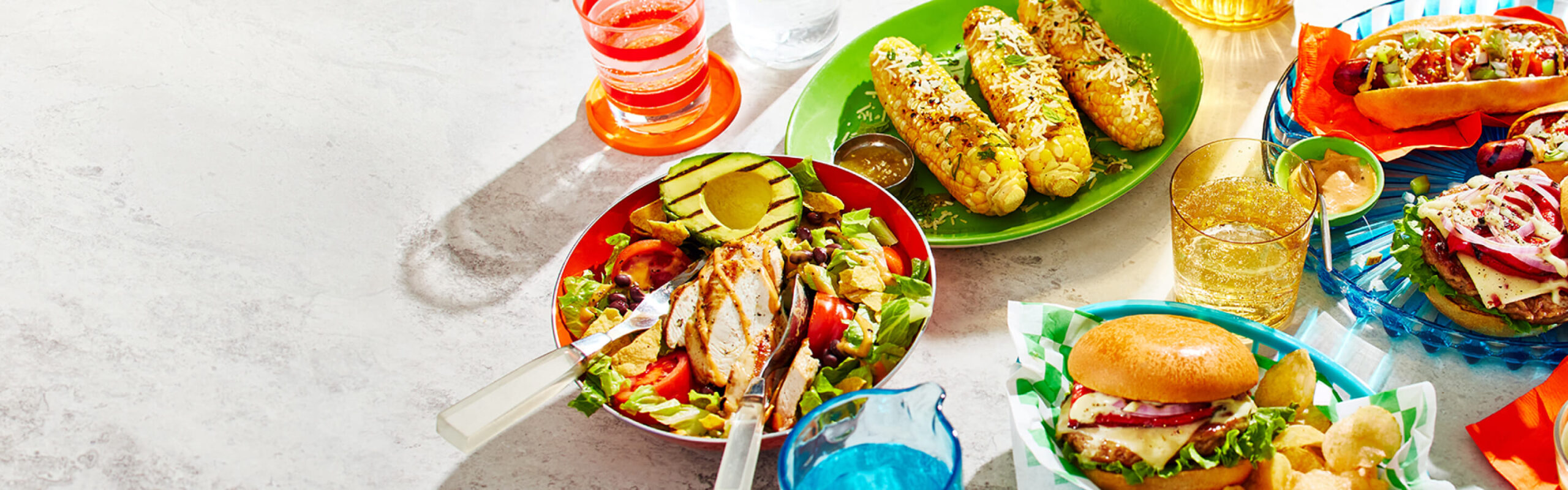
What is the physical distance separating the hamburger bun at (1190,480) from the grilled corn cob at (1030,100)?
827 mm

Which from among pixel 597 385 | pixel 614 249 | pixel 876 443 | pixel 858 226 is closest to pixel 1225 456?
pixel 876 443

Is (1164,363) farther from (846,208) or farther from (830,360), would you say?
(846,208)

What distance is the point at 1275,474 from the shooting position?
5.23 ft

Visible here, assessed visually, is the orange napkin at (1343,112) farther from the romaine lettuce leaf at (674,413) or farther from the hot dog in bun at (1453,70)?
the romaine lettuce leaf at (674,413)

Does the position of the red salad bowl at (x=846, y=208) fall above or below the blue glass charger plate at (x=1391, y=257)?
below

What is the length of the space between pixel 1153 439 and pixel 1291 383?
28 cm

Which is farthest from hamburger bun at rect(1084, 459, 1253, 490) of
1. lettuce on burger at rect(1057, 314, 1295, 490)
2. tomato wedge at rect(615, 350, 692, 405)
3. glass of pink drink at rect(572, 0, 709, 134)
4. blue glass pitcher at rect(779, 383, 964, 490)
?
glass of pink drink at rect(572, 0, 709, 134)

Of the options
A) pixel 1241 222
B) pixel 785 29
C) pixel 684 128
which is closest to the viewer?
pixel 1241 222

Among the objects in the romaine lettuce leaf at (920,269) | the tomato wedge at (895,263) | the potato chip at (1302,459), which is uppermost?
the potato chip at (1302,459)

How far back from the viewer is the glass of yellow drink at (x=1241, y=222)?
1.91 metres

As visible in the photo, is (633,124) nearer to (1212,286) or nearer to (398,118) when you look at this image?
(398,118)

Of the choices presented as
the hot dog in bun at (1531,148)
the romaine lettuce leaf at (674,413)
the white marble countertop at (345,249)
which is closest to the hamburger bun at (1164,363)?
the white marble countertop at (345,249)

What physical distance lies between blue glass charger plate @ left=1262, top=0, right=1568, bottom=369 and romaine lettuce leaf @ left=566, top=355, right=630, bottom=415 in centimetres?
144

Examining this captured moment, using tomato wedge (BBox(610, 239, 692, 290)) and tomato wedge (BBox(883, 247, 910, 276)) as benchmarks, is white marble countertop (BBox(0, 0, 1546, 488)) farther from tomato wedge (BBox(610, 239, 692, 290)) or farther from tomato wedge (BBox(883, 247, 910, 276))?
tomato wedge (BBox(610, 239, 692, 290))
